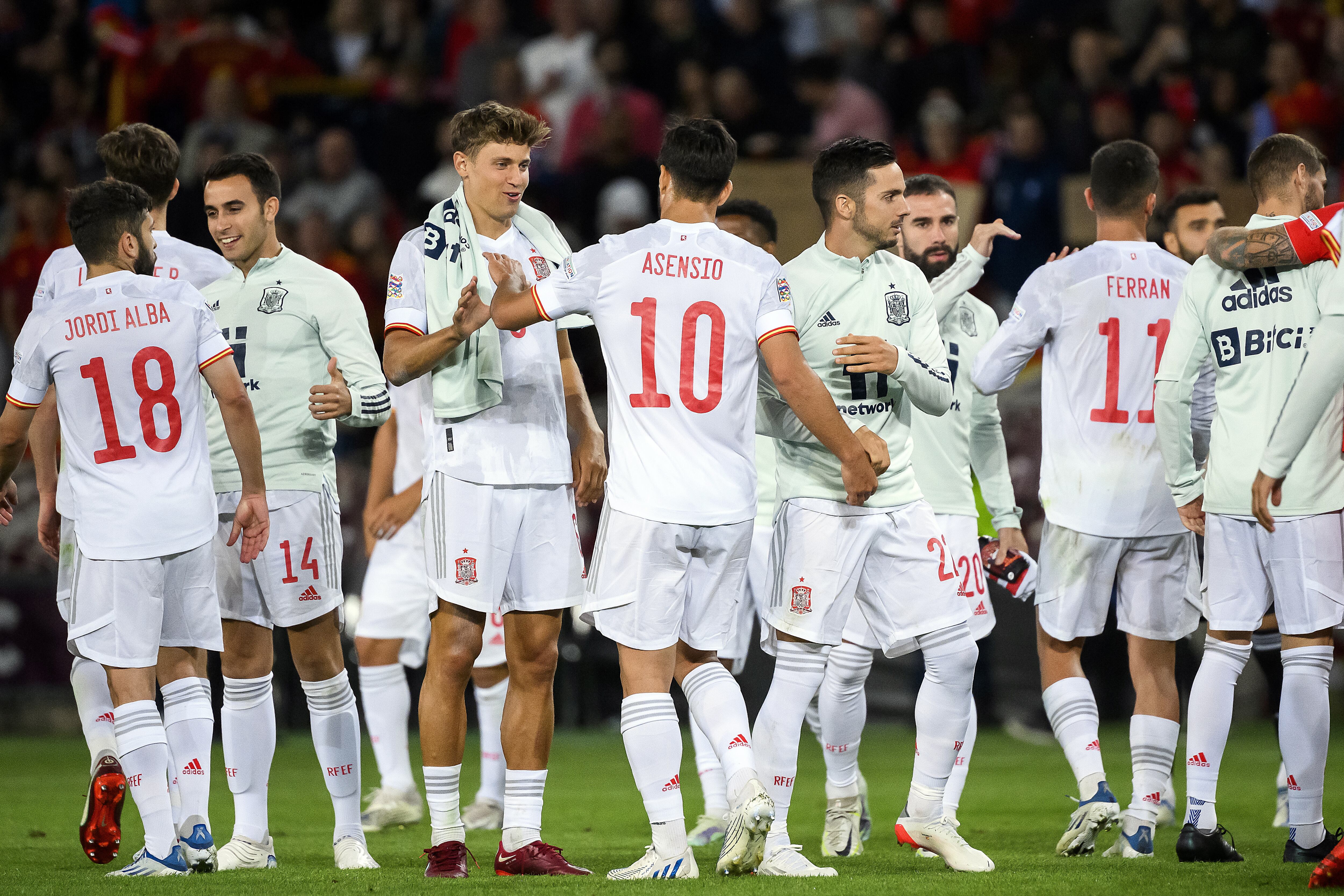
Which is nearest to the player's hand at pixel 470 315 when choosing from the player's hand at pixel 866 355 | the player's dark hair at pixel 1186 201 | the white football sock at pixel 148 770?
the player's hand at pixel 866 355

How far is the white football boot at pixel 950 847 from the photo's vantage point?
5684mm

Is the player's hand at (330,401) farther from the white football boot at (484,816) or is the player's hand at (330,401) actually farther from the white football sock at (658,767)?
the white football boot at (484,816)

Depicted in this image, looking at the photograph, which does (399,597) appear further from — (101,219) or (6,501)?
(101,219)

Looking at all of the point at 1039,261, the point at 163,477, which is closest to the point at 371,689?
the point at 163,477

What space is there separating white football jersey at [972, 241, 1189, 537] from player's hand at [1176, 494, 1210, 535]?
→ 0.27 meters

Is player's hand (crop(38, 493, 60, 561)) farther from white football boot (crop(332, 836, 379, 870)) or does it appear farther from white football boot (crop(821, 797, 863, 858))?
white football boot (crop(821, 797, 863, 858))

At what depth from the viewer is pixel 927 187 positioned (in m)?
7.14

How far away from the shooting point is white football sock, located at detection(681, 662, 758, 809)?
5270 mm

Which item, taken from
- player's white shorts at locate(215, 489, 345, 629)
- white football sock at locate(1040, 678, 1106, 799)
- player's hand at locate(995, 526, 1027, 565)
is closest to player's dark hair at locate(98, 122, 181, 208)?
player's white shorts at locate(215, 489, 345, 629)

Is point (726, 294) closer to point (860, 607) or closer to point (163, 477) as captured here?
point (860, 607)

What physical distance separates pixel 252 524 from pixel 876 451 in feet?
7.44

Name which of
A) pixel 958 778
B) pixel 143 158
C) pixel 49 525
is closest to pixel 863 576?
pixel 958 778

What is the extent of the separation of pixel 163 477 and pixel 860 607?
102 inches

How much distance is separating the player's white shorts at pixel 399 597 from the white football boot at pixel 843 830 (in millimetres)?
2483
